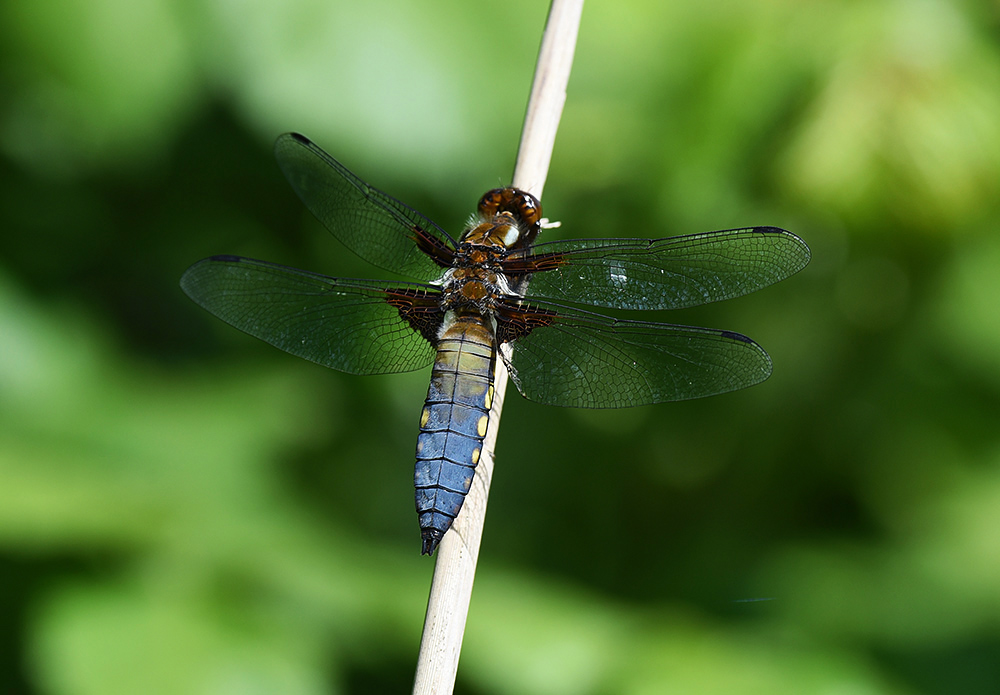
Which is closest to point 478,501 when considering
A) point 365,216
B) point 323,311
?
point 323,311

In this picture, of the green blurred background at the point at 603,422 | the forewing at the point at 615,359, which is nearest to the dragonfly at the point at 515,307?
the forewing at the point at 615,359

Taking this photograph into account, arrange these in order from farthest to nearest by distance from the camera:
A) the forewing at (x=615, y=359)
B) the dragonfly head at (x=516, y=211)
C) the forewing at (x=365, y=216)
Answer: the forewing at (x=365, y=216)
the dragonfly head at (x=516, y=211)
the forewing at (x=615, y=359)

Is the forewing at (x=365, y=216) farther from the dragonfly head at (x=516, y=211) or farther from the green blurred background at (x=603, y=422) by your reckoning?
the green blurred background at (x=603, y=422)

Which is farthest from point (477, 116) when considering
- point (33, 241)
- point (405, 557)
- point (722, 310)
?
point (33, 241)

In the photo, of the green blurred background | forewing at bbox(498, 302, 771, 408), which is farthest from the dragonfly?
the green blurred background

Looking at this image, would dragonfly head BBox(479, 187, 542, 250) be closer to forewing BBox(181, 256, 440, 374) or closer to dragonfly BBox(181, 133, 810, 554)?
dragonfly BBox(181, 133, 810, 554)

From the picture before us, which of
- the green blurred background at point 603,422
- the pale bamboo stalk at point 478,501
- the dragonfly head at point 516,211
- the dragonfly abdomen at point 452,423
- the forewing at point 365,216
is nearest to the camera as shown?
the pale bamboo stalk at point 478,501
